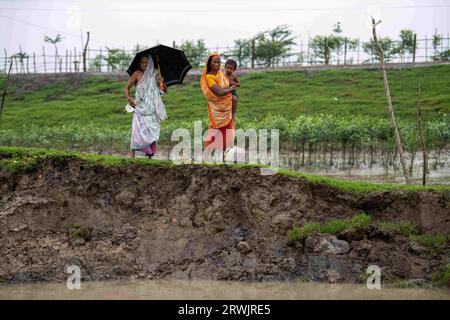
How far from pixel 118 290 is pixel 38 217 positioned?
2016mm

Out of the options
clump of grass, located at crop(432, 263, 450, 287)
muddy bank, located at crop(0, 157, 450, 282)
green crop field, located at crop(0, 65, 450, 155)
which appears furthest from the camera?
green crop field, located at crop(0, 65, 450, 155)

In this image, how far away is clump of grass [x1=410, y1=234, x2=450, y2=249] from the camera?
10469 mm

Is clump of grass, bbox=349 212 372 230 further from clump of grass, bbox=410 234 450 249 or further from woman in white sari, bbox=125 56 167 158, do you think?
woman in white sari, bbox=125 56 167 158

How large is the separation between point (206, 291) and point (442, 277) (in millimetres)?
3071

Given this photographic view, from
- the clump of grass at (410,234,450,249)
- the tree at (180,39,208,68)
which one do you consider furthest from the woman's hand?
the tree at (180,39,208,68)

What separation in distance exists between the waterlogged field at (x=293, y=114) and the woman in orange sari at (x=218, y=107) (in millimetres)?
7186

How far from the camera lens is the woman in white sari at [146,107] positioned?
1230 centimetres

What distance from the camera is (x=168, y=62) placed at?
41.7 feet

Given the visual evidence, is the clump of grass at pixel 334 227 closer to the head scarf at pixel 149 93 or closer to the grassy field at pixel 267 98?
the head scarf at pixel 149 93

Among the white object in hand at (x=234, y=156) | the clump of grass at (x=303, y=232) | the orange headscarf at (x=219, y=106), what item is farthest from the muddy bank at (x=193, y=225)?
the orange headscarf at (x=219, y=106)

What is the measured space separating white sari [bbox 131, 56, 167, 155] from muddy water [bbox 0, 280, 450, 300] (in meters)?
2.70

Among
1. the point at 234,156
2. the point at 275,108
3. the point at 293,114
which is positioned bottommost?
the point at 234,156

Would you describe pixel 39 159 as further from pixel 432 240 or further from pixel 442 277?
pixel 442 277

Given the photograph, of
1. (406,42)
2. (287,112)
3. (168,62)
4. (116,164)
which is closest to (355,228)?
(116,164)
